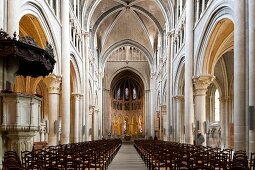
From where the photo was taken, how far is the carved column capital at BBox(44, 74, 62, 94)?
24.4 m

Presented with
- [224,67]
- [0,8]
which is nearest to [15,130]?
[0,8]

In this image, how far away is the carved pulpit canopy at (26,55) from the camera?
12805 mm

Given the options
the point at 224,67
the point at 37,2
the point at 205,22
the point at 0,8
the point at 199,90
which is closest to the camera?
the point at 0,8

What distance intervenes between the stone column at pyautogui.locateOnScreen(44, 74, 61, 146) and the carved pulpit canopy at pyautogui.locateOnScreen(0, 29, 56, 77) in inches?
324

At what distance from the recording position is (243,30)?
15.6m

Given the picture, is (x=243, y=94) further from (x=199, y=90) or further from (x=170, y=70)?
(x=170, y=70)

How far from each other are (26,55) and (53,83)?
1112cm

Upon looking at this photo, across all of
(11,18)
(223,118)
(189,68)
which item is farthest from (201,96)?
(11,18)

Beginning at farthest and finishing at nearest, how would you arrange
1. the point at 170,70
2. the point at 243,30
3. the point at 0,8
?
the point at 170,70 < the point at 243,30 < the point at 0,8

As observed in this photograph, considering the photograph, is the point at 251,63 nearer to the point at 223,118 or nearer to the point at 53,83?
the point at 53,83

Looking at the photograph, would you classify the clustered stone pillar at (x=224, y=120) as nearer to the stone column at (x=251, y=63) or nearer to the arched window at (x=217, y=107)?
the arched window at (x=217, y=107)

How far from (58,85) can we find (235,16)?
Result: 1318cm

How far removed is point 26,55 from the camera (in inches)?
535

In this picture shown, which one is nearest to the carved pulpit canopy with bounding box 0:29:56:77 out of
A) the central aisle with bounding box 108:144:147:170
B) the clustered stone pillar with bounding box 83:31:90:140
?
the central aisle with bounding box 108:144:147:170
